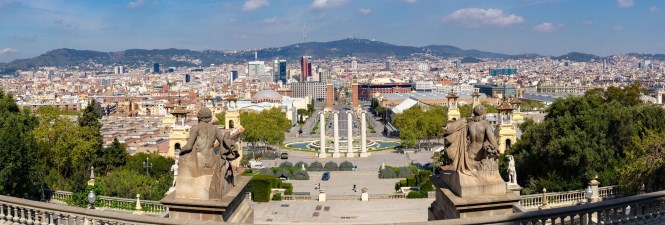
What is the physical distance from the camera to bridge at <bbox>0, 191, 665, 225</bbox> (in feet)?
22.7

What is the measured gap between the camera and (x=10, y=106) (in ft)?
105

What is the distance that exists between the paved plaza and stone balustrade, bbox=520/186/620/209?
6.39 m

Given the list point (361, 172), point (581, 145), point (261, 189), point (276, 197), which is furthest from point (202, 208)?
point (361, 172)

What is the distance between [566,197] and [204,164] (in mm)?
16512

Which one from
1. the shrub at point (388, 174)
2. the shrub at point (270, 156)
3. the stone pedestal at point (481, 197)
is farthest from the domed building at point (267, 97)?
the stone pedestal at point (481, 197)

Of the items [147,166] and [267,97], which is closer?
[147,166]

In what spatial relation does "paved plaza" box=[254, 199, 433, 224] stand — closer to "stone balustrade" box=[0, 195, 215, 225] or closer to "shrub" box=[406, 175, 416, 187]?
"shrub" box=[406, 175, 416, 187]

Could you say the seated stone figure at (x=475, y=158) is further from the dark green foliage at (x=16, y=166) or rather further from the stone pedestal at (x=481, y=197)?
the dark green foliage at (x=16, y=166)

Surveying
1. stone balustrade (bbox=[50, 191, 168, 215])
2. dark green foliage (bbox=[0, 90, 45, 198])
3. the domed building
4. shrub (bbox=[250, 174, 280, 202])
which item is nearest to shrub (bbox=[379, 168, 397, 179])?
shrub (bbox=[250, 174, 280, 202])

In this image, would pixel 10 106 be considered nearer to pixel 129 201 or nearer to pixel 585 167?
pixel 129 201

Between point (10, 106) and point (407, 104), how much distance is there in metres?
86.4

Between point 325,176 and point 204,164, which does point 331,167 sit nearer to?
point 325,176

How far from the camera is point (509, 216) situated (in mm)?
6914

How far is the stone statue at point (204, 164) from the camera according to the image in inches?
303
